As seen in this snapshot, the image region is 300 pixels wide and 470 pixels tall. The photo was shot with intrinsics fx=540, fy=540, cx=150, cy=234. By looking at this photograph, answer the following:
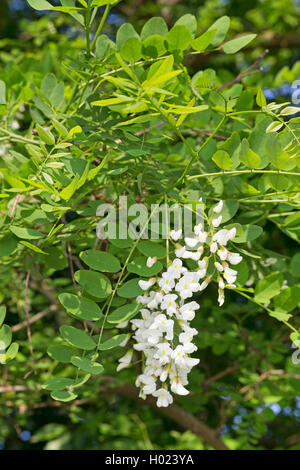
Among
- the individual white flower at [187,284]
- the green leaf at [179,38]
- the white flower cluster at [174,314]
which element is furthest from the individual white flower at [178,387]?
the green leaf at [179,38]

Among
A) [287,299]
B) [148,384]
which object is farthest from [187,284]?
[287,299]

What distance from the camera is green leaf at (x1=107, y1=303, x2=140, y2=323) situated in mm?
659

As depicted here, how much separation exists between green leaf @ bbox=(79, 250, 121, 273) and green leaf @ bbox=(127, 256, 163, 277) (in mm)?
22

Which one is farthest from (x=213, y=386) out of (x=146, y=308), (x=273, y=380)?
(x=146, y=308)

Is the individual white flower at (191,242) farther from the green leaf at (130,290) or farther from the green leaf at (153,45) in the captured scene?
the green leaf at (153,45)

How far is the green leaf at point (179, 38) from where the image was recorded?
717 millimetres

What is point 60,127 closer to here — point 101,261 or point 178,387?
point 101,261

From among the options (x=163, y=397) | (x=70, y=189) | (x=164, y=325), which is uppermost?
(x=70, y=189)

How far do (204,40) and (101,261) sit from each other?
1.10 ft

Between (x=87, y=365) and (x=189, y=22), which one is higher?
(x=189, y=22)

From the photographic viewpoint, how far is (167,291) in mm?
633

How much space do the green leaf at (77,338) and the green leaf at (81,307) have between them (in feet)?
0.07

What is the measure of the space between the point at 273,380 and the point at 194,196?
69cm

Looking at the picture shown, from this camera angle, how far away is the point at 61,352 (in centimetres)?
69
